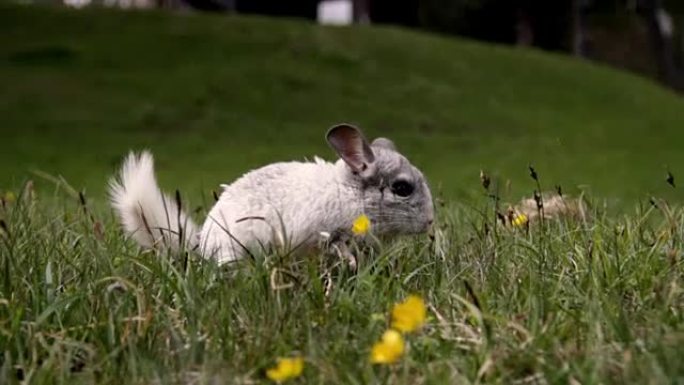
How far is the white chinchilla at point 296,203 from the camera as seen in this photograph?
11.3ft

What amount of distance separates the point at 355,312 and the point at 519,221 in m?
1.26

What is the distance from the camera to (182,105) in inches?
657

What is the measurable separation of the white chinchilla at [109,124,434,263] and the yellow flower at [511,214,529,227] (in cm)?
27

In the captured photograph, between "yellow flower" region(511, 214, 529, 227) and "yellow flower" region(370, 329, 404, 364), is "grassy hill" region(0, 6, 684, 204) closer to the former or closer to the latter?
"yellow flower" region(511, 214, 529, 227)

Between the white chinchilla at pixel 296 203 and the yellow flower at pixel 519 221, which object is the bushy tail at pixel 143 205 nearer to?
the white chinchilla at pixel 296 203

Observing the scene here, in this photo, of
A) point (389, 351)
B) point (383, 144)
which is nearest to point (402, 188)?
point (383, 144)

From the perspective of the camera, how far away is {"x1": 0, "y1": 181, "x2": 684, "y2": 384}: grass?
2270mm

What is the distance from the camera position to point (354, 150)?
361cm

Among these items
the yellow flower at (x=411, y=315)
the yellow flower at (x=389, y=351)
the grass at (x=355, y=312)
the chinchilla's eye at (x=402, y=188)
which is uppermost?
the chinchilla's eye at (x=402, y=188)

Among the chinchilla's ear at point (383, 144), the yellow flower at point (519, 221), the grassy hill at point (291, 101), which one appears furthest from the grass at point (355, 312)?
the grassy hill at point (291, 101)

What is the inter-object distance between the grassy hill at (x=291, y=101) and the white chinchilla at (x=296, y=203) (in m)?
7.84

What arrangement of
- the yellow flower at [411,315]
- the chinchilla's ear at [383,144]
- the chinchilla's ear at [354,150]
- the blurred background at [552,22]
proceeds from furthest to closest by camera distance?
the blurred background at [552,22], the chinchilla's ear at [383,144], the chinchilla's ear at [354,150], the yellow flower at [411,315]

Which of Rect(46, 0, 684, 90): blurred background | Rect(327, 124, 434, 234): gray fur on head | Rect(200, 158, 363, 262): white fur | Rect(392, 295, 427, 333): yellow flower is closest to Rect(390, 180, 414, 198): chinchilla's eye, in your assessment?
Rect(327, 124, 434, 234): gray fur on head

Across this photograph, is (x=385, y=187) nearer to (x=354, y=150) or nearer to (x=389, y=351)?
(x=354, y=150)
